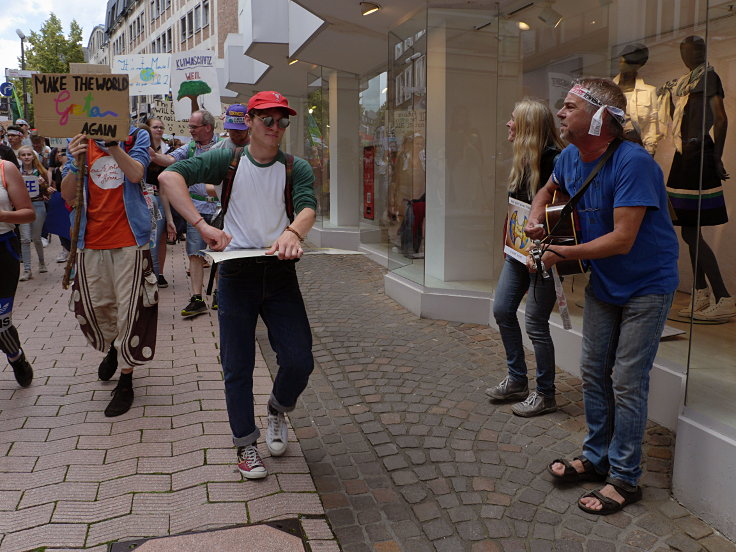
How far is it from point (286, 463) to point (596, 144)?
2.37m

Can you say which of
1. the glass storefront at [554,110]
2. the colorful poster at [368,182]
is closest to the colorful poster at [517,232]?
the glass storefront at [554,110]

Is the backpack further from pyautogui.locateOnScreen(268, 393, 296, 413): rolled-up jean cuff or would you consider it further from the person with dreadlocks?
the person with dreadlocks

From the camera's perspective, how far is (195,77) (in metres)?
11.4

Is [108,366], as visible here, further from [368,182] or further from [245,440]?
[368,182]

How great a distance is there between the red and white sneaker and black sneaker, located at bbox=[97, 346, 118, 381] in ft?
6.31

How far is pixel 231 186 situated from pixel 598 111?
6.03 ft

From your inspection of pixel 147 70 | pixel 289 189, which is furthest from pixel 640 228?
pixel 147 70

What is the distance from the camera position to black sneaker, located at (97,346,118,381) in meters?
4.86

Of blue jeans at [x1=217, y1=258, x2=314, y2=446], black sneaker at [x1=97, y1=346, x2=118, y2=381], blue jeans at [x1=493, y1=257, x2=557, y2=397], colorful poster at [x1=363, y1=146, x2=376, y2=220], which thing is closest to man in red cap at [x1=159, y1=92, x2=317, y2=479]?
blue jeans at [x1=217, y1=258, x2=314, y2=446]

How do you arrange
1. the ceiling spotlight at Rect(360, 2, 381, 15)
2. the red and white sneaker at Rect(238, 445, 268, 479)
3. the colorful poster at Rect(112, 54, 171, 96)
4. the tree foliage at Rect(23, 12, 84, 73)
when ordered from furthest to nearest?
the tree foliage at Rect(23, 12, 84, 73)
the colorful poster at Rect(112, 54, 171, 96)
the ceiling spotlight at Rect(360, 2, 381, 15)
the red and white sneaker at Rect(238, 445, 268, 479)

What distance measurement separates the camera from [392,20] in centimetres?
821

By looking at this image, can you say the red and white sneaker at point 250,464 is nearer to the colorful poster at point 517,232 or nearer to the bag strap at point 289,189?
the bag strap at point 289,189

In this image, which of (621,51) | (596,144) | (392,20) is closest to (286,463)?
(596,144)

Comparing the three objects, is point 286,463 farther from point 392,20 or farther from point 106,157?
point 392,20
